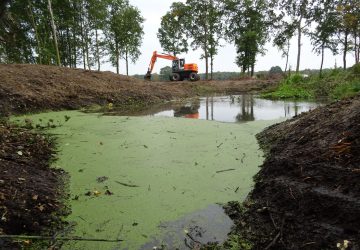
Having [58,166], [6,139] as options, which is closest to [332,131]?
[58,166]

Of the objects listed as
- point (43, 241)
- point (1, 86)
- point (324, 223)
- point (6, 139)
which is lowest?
point (43, 241)

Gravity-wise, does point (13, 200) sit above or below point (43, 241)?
above

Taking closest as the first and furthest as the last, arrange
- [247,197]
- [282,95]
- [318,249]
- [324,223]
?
[318,249] → [324,223] → [247,197] → [282,95]

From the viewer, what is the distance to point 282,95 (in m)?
14.1

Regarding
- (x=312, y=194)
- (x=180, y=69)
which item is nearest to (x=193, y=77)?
(x=180, y=69)

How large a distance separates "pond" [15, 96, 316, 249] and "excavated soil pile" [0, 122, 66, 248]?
17cm

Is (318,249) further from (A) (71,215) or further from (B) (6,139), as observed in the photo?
(B) (6,139)

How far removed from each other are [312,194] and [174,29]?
28.7m

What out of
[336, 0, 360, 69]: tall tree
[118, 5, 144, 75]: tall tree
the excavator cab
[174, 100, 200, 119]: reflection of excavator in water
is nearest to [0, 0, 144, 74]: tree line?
[118, 5, 144, 75]: tall tree

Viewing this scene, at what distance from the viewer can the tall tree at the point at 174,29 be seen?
28.4 meters

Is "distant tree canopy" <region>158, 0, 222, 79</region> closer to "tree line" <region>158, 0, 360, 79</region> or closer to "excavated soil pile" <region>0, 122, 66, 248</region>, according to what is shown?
"tree line" <region>158, 0, 360, 79</region>

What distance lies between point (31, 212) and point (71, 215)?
0.32 meters

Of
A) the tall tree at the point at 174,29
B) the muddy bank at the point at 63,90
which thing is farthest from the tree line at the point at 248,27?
the muddy bank at the point at 63,90

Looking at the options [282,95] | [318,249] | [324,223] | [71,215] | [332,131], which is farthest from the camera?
[282,95]
